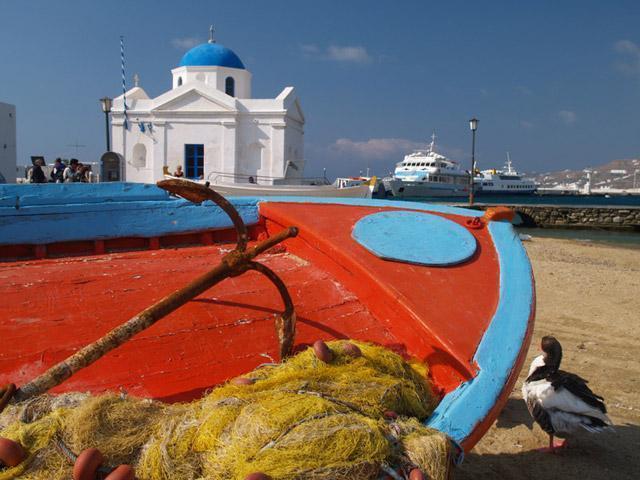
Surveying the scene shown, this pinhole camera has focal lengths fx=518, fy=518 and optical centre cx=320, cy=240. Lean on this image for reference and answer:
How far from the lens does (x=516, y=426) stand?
431 centimetres

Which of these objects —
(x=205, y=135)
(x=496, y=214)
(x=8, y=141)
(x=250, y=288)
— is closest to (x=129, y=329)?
(x=250, y=288)

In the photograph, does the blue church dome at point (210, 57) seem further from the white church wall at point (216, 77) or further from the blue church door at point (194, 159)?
the blue church door at point (194, 159)

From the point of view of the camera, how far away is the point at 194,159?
75.2 feet

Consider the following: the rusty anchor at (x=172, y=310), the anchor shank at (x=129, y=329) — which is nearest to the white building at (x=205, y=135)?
the rusty anchor at (x=172, y=310)

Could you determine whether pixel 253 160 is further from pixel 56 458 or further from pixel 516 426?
pixel 56 458

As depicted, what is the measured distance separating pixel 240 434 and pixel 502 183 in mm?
76855

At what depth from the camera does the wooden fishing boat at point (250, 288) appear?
219 centimetres

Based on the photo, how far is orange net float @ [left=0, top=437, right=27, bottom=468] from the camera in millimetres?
1397

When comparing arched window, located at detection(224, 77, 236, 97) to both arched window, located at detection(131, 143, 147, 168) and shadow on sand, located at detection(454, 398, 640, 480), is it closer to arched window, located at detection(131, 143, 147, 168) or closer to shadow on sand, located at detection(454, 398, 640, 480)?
arched window, located at detection(131, 143, 147, 168)

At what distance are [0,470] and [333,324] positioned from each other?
1.60 m

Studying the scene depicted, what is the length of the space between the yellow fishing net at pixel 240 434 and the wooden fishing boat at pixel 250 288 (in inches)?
14.7

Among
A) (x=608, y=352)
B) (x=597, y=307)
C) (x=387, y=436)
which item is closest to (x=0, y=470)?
(x=387, y=436)

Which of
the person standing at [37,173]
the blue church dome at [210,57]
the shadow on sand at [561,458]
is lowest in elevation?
the shadow on sand at [561,458]

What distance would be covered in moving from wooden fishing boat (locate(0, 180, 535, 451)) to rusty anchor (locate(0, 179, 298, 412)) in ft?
0.14
